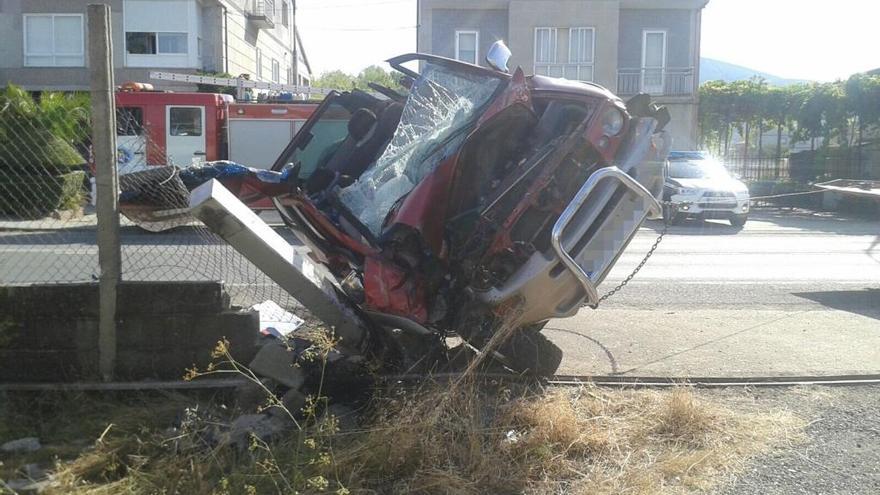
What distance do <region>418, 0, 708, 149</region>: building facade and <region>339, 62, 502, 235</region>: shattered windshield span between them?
2373cm

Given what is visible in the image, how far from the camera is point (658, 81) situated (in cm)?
2969

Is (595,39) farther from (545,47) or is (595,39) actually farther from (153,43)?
(153,43)

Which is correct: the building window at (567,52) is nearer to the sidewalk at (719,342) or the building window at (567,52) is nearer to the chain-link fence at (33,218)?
the chain-link fence at (33,218)

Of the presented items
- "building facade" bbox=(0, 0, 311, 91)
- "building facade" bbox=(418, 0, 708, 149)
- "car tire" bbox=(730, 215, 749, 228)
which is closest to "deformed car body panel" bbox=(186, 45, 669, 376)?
"car tire" bbox=(730, 215, 749, 228)

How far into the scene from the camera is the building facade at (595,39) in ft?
94.5

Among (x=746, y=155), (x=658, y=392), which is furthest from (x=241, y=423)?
(x=746, y=155)

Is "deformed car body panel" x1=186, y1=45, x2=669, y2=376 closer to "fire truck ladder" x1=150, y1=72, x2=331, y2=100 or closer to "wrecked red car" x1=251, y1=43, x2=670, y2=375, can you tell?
"wrecked red car" x1=251, y1=43, x2=670, y2=375

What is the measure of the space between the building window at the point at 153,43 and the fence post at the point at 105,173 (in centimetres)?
2431

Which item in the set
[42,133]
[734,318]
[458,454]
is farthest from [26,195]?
[734,318]

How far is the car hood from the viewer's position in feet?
58.8

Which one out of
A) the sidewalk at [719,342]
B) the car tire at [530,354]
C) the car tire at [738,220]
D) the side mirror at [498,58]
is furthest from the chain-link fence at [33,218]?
the car tire at [738,220]

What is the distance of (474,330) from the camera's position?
4770mm

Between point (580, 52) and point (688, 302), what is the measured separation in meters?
22.7

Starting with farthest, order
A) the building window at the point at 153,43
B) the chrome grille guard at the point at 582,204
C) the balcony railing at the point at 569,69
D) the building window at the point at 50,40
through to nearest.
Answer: the balcony railing at the point at 569,69 < the building window at the point at 153,43 < the building window at the point at 50,40 < the chrome grille guard at the point at 582,204
